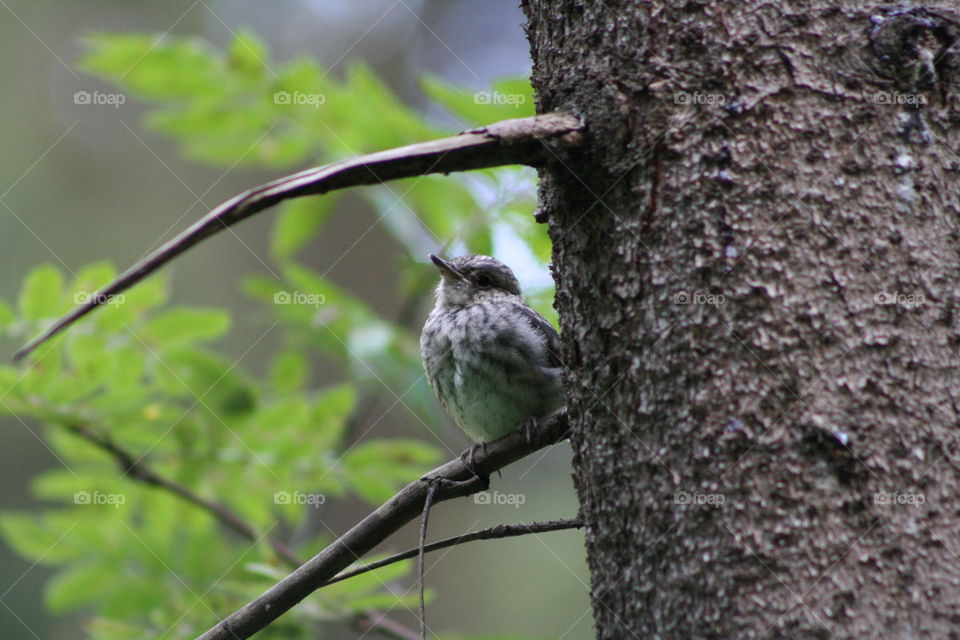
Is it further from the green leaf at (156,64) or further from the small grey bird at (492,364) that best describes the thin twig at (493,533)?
the green leaf at (156,64)

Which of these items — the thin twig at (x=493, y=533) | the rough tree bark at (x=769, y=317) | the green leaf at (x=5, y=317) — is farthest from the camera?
the green leaf at (x=5, y=317)

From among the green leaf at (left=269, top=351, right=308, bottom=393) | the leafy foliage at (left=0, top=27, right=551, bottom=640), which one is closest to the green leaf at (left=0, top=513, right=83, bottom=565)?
the leafy foliage at (left=0, top=27, right=551, bottom=640)

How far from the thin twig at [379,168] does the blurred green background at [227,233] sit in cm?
428

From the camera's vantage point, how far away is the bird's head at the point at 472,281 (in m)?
4.94

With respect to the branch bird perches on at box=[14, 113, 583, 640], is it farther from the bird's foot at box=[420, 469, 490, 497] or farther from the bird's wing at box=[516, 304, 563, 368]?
the bird's wing at box=[516, 304, 563, 368]

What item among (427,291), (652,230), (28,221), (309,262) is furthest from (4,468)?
(652,230)

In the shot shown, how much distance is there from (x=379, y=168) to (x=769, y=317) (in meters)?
0.76

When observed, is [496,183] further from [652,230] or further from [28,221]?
[28,221]

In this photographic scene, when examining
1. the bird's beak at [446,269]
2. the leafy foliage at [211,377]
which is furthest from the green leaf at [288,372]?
the bird's beak at [446,269]

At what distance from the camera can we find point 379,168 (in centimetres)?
157

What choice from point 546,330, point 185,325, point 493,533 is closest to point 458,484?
point 493,533

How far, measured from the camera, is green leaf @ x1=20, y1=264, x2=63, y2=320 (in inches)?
158

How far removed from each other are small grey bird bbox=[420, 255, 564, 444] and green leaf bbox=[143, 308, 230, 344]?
102 cm

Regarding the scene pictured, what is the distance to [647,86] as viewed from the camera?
1.84 metres
